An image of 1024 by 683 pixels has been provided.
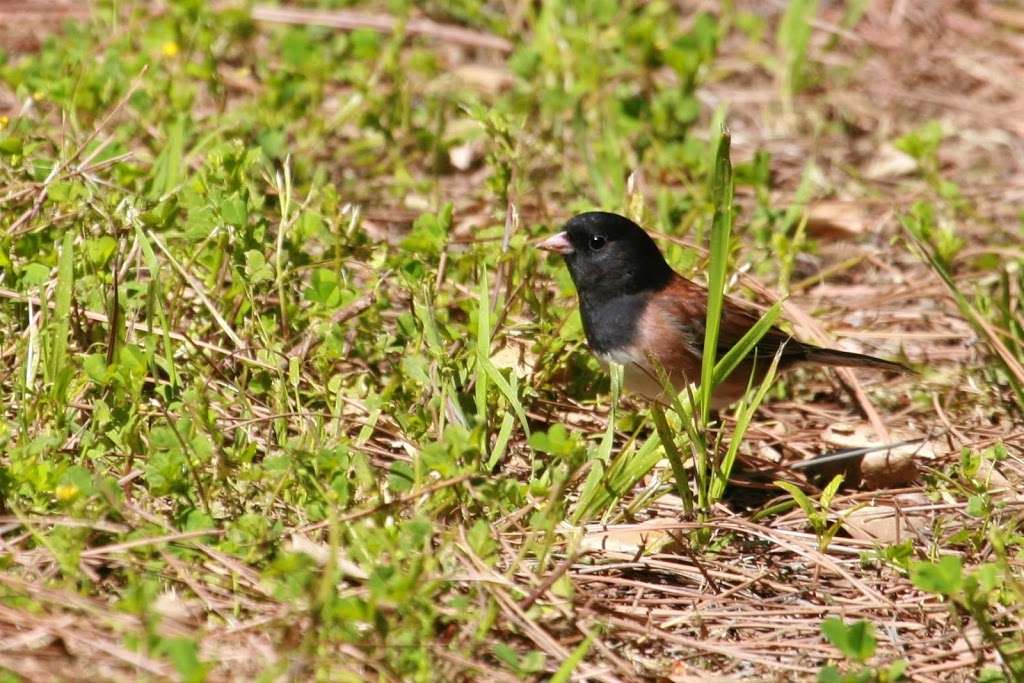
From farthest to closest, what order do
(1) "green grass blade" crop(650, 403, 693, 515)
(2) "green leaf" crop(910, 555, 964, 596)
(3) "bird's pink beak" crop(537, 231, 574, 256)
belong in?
(3) "bird's pink beak" crop(537, 231, 574, 256)
(1) "green grass blade" crop(650, 403, 693, 515)
(2) "green leaf" crop(910, 555, 964, 596)

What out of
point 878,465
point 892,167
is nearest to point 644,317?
point 878,465

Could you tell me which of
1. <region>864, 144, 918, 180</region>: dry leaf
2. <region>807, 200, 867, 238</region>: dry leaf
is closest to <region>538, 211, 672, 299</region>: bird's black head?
<region>807, 200, 867, 238</region>: dry leaf

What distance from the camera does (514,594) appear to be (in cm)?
223

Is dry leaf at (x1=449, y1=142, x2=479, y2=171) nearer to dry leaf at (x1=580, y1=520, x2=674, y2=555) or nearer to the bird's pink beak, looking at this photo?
the bird's pink beak

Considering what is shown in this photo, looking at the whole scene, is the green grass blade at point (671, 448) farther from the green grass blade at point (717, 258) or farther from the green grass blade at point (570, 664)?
the green grass blade at point (570, 664)

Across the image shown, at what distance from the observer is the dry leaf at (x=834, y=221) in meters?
4.15

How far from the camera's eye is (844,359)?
3221 mm

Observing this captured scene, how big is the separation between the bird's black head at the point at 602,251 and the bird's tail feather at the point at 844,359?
47 centimetres

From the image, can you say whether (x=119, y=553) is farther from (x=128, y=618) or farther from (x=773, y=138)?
Answer: (x=773, y=138)

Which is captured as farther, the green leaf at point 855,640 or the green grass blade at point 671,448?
the green grass blade at point 671,448

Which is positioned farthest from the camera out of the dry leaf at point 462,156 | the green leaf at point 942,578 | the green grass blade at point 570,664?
the dry leaf at point 462,156

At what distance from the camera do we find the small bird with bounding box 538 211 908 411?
313 cm

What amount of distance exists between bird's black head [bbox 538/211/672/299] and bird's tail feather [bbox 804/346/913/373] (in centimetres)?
47

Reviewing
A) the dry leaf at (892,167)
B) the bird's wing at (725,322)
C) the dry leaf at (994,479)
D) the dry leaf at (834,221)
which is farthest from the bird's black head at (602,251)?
the dry leaf at (892,167)
